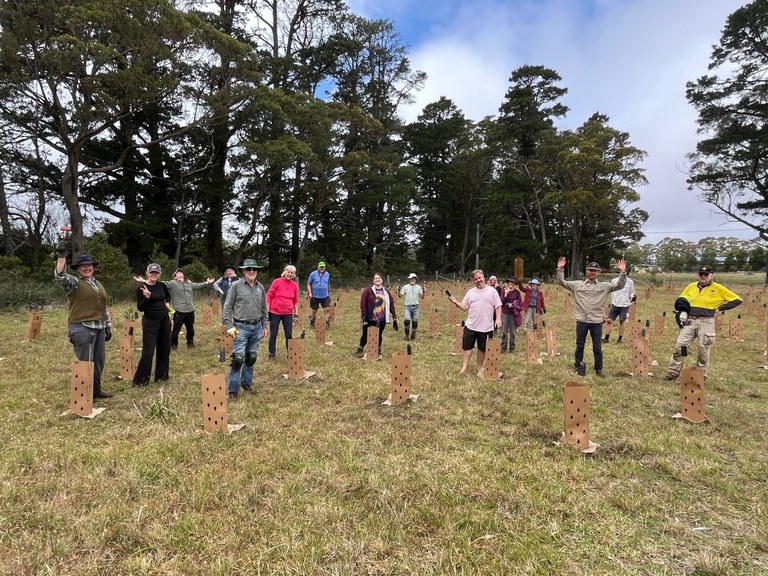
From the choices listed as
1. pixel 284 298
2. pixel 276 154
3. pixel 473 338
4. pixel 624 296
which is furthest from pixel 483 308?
pixel 276 154

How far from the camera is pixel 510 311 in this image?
28.0ft

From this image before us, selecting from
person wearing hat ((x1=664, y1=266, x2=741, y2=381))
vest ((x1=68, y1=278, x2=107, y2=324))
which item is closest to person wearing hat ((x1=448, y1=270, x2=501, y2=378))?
person wearing hat ((x1=664, y1=266, x2=741, y2=381))

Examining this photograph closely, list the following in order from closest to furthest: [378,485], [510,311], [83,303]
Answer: [378,485], [83,303], [510,311]

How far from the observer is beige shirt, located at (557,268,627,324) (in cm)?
644

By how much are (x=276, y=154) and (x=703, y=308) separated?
19757 mm

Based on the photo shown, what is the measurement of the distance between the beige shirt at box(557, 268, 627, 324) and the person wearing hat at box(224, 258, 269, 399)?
14.8 feet

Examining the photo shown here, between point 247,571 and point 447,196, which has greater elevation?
point 447,196

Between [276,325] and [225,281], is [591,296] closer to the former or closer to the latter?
[276,325]

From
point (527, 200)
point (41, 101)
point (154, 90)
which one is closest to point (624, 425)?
point (154, 90)

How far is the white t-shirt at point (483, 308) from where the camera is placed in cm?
632

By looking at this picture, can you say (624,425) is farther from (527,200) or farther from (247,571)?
(527,200)

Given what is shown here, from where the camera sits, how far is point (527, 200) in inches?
1469

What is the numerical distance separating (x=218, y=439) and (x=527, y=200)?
37.6m

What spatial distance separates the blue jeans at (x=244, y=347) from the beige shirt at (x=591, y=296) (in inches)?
179
